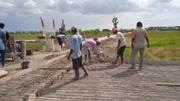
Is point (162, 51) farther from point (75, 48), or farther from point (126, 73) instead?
point (75, 48)

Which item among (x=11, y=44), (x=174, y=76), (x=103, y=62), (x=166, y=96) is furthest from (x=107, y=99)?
(x=11, y=44)

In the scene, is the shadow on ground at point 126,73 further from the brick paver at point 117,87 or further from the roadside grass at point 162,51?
the roadside grass at point 162,51

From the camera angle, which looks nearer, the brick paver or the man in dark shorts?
the brick paver

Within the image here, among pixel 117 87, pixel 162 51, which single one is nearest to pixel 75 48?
pixel 117 87

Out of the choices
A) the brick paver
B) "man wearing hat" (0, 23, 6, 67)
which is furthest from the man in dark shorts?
"man wearing hat" (0, 23, 6, 67)

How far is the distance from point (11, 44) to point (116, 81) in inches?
281

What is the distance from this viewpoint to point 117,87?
7.31 m

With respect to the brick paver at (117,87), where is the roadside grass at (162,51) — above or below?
below

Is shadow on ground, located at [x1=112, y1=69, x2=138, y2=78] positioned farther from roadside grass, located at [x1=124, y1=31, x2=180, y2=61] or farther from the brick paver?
roadside grass, located at [x1=124, y1=31, x2=180, y2=61]

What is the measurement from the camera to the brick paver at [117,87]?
632 centimetres

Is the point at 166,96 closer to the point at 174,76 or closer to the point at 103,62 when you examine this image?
the point at 174,76

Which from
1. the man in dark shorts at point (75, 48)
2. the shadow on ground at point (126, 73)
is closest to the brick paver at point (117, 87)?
the shadow on ground at point (126, 73)

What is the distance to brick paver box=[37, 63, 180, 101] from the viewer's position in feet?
20.7

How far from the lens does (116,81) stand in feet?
26.5
